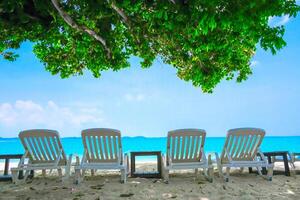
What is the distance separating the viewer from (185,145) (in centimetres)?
641

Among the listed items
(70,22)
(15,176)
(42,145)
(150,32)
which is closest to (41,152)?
(42,145)

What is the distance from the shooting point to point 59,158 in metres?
6.50

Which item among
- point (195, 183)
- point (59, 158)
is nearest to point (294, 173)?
point (195, 183)

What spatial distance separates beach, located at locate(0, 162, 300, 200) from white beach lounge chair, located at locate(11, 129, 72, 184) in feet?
1.10

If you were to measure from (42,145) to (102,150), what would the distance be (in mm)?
1378

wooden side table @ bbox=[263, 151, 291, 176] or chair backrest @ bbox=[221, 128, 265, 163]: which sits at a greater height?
chair backrest @ bbox=[221, 128, 265, 163]

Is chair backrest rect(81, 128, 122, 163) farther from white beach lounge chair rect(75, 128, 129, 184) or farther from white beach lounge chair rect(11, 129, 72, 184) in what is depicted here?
white beach lounge chair rect(11, 129, 72, 184)

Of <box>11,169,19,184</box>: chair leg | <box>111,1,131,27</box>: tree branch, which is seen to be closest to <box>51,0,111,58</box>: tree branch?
<box>111,1,131,27</box>: tree branch

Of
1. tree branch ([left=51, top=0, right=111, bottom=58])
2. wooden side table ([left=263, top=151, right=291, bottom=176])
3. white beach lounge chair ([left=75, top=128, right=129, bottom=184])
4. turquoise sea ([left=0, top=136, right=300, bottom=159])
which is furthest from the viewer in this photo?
turquoise sea ([left=0, top=136, right=300, bottom=159])

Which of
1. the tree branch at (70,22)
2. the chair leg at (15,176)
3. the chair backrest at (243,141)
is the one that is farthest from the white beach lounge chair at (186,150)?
the tree branch at (70,22)

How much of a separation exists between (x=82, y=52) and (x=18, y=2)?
3145 millimetres

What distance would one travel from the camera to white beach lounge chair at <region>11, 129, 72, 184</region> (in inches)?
247

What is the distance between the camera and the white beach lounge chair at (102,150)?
611 centimetres

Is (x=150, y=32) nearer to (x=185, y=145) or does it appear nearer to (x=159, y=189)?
(x=185, y=145)
